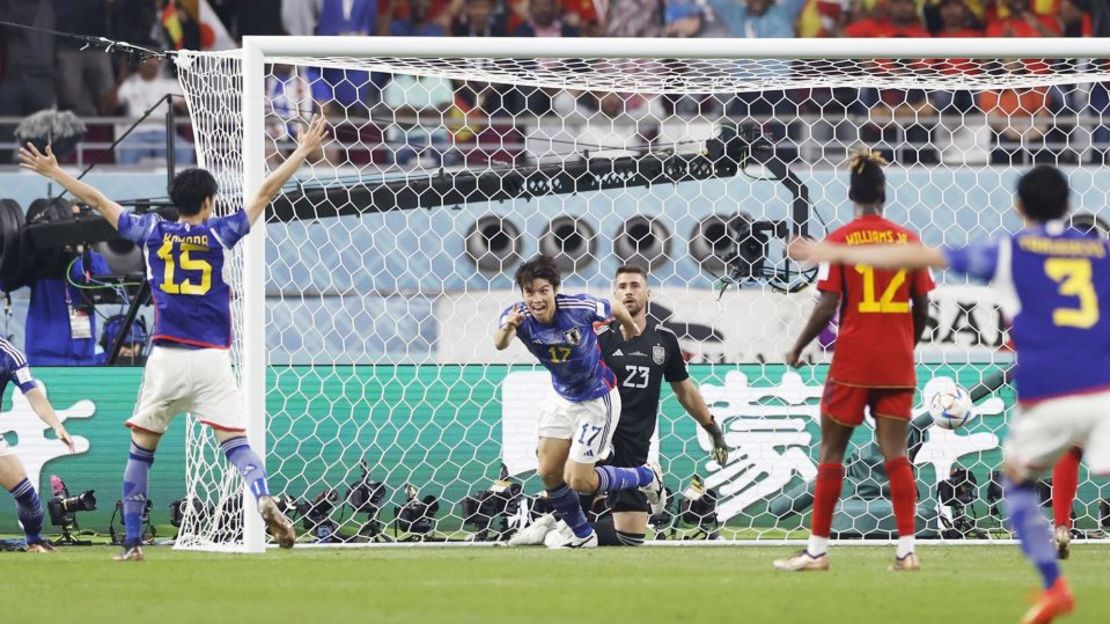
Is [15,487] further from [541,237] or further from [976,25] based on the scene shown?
[976,25]

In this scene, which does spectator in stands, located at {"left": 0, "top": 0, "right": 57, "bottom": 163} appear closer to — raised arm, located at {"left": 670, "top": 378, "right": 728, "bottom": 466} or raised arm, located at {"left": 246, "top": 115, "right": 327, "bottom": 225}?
raised arm, located at {"left": 670, "top": 378, "right": 728, "bottom": 466}

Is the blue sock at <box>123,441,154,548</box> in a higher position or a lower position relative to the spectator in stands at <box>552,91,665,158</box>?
lower

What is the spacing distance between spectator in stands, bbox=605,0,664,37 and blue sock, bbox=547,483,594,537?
9288 mm

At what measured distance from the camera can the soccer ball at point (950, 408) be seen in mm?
10891

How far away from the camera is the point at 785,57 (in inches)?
432

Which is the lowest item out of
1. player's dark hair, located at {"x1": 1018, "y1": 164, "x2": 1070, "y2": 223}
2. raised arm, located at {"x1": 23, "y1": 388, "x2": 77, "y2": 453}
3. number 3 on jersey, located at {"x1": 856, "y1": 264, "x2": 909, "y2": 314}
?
raised arm, located at {"x1": 23, "y1": 388, "x2": 77, "y2": 453}

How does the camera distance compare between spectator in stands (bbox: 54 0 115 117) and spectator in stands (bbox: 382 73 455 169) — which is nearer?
spectator in stands (bbox: 382 73 455 169)

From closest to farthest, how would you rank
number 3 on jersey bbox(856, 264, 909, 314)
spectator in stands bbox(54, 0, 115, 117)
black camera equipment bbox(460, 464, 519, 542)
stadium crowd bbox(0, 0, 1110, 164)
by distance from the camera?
number 3 on jersey bbox(856, 264, 909, 314) < black camera equipment bbox(460, 464, 519, 542) < stadium crowd bbox(0, 0, 1110, 164) < spectator in stands bbox(54, 0, 115, 117)

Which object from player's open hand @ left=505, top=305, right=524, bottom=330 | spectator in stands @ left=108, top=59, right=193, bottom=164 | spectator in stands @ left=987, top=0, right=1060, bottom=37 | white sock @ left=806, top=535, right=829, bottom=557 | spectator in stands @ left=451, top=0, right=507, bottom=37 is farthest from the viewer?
spectator in stands @ left=451, top=0, right=507, bottom=37

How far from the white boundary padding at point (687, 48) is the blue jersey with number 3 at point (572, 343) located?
1521mm

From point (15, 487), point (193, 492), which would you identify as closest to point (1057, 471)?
point (193, 492)

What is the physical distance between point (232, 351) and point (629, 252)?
4932mm

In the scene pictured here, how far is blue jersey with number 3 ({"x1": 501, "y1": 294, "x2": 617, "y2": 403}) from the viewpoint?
10.5 m

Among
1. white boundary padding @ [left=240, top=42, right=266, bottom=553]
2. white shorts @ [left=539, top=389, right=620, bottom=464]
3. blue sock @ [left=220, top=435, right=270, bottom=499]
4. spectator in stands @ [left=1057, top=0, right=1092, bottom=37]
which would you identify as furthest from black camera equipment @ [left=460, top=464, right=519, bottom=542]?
spectator in stands @ [left=1057, top=0, right=1092, bottom=37]
